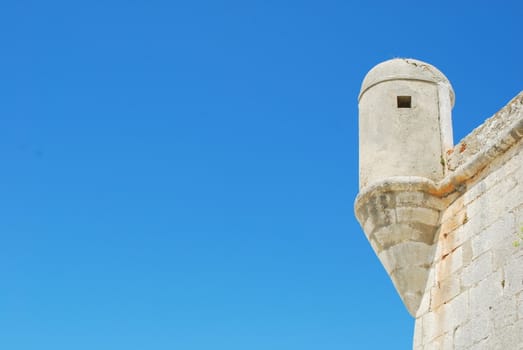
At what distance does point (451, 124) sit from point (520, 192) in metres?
1.93

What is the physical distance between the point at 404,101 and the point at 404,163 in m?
0.76

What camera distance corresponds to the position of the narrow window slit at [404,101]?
8.35 metres

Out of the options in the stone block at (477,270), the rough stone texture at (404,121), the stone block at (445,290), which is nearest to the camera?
the stone block at (477,270)

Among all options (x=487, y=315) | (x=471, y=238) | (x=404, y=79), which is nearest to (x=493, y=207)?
(x=471, y=238)

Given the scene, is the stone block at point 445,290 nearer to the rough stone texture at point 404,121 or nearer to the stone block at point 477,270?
the stone block at point 477,270

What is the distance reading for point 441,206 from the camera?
7.80m

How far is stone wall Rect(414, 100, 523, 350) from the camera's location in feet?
21.2

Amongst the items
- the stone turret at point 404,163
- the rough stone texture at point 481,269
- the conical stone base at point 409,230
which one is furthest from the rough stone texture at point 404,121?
the rough stone texture at point 481,269

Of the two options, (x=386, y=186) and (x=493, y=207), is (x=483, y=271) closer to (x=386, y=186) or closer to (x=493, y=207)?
(x=493, y=207)

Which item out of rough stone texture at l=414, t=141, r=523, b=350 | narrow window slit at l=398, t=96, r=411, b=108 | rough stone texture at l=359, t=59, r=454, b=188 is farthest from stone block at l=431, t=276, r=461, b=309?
narrow window slit at l=398, t=96, r=411, b=108

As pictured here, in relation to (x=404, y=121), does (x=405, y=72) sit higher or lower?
higher

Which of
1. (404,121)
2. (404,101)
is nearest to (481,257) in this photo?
(404,121)

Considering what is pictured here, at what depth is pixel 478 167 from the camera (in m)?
7.31

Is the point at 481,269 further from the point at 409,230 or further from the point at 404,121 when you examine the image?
the point at 404,121
